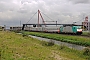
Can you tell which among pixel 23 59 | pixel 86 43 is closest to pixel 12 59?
pixel 23 59

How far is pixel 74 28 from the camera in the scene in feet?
220

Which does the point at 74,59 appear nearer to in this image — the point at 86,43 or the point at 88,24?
the point at 86,43

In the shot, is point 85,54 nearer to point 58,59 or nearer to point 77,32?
point 58,59

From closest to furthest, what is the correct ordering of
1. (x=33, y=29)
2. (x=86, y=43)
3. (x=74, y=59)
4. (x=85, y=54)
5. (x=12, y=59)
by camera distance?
(x=12, y=59) < (x=74, y=59) < (x=85, y=54) < (x=86, y=43) < (x=33, y=29)

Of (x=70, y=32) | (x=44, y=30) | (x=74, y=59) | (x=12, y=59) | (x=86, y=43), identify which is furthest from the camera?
(x=44, y=30)

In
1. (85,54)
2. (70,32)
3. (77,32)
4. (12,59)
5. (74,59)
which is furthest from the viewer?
(70,32)

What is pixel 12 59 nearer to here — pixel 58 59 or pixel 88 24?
pixel 58 59

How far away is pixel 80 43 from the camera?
37.8 m

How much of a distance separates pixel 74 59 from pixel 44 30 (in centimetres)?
8597

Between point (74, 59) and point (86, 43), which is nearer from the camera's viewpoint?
point (74, 59)

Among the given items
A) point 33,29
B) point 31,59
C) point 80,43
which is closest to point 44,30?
point 33,29

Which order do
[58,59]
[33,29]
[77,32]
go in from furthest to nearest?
[33,29]
[77,32]
[58,59]

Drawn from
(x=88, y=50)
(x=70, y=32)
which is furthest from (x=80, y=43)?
(x=70, y=32)

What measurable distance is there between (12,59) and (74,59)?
6.81 meters
